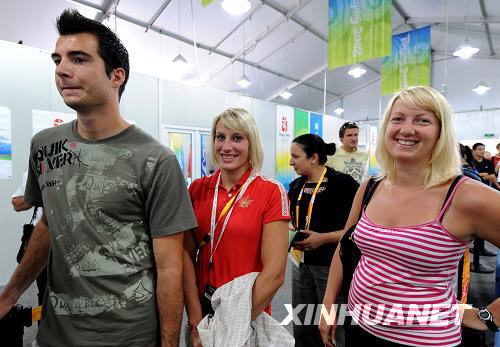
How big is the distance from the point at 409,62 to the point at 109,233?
8247mm

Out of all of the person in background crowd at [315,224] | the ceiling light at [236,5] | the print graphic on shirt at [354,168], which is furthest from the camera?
the ceiling light at [236,5]

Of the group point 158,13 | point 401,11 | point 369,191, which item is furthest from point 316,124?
point 369,191

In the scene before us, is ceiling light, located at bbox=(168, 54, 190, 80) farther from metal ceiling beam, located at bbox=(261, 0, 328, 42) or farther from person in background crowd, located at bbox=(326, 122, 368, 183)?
person in background crowd, located at bbox=(326, 122, 368, 183)

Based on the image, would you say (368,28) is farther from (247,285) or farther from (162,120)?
(247,285)

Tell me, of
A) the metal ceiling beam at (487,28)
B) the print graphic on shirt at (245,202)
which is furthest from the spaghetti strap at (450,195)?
the metal ceiling beam at (487,28)

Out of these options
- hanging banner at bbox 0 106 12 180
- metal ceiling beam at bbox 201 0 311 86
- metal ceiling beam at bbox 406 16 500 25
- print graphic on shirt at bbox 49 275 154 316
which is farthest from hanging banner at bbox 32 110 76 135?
metal ceiling beam at bbox 406 16 500 25

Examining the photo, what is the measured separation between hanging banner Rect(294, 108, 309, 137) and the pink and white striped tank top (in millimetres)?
6005

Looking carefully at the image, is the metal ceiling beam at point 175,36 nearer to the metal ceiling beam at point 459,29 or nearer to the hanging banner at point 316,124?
the hanging banner at point 316,124

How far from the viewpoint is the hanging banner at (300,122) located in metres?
7.10

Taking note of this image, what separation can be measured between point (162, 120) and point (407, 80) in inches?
230

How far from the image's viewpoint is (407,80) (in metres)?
7.67

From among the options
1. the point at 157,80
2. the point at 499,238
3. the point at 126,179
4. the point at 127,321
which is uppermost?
the point at 157,80

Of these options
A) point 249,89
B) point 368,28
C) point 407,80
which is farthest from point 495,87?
point 368,28

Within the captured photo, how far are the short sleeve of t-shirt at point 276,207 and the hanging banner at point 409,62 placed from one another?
280 inches
